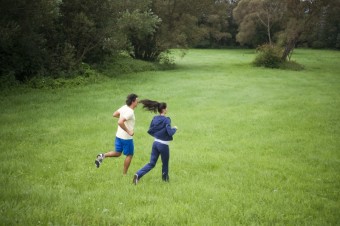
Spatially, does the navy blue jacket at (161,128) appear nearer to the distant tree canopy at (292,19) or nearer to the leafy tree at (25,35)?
the leafy tree at (25,35)

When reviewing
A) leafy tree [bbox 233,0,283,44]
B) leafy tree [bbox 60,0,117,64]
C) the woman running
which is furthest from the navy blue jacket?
leafy tree [bbox 233,0,283,44]

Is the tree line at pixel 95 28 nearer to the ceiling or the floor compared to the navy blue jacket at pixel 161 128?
nearer to the ceiling

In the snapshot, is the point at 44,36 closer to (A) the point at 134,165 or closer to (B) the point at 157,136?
(A) the point at 134,165

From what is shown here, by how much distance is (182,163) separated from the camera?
435 inches

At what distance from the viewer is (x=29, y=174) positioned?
9.34 meters

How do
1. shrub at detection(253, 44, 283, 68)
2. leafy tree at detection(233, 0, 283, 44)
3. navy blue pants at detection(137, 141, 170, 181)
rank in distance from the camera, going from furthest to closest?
leafy tree at detection(233, 0, 283, 44), shrub at detection(253, 44, 283, 68), navy blue pants at detection(137, 141, 170, 181)

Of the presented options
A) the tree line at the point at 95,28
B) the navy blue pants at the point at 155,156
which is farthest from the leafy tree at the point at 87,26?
the navy blue pants at the point at 155,156

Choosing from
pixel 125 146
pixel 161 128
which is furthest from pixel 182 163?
pixel 161 128

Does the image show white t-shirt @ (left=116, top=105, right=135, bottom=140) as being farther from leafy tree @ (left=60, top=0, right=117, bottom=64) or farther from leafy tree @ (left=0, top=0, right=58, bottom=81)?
leafy tree @ (left=60, top=0, right=117, bottom=64)

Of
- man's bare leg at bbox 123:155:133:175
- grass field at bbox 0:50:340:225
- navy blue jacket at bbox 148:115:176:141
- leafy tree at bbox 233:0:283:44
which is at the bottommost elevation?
grass field at bbox 0:50:340:225

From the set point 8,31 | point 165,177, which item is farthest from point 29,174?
point 8,31

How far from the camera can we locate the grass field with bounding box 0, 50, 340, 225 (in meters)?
7.22

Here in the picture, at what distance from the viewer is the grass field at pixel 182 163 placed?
722 centimetres

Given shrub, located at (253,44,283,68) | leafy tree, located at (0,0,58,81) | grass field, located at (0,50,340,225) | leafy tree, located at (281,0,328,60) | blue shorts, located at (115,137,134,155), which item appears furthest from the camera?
shrub, located at (253,44,283,68)
